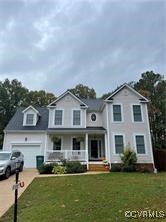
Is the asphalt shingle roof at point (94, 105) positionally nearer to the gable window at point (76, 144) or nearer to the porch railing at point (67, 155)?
the gable window at point (76, 144)

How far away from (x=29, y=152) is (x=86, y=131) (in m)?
6.11

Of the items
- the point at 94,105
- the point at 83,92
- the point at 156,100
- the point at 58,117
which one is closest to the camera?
the point at 58,117

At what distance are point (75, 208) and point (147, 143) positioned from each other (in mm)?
13653

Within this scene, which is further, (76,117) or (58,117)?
(76,117)

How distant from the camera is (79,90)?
3728 cm

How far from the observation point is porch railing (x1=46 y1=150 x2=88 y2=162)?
1792cm

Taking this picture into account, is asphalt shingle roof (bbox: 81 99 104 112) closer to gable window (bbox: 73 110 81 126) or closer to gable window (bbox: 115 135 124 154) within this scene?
gable window (bbox: 73 110 81 126)

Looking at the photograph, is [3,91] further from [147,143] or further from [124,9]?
[124,9]

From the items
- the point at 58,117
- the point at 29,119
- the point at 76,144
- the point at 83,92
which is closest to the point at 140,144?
the point at 76,144

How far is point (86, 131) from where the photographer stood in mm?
18781

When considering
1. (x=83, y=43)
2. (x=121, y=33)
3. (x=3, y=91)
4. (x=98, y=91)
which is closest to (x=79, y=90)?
(x=98, y=91)

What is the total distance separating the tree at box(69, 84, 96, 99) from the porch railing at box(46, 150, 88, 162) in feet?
64.6

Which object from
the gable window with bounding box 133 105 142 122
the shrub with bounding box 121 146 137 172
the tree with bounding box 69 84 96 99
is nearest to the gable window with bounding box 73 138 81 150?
the shrub with bounding box 121 146 137 172

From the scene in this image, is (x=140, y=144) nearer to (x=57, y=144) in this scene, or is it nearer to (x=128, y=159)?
(x=128, y=159)
